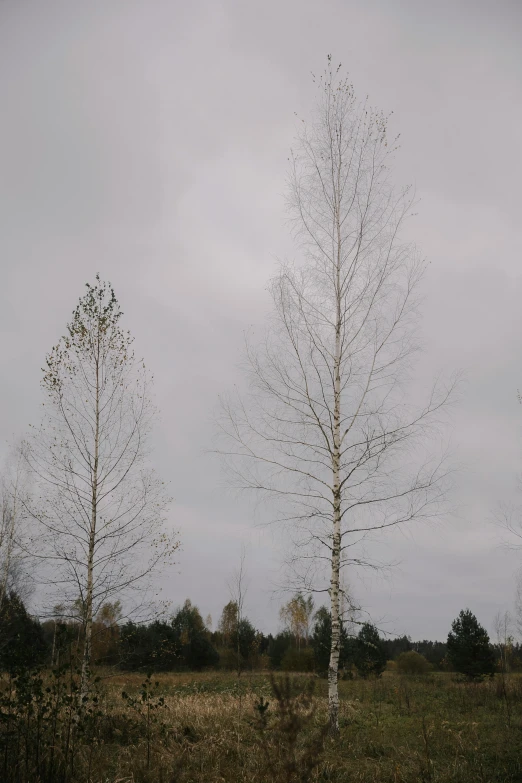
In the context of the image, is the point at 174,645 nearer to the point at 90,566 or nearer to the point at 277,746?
the point at 90,566

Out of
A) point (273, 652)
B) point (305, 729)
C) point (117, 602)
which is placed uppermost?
point (117, 602)

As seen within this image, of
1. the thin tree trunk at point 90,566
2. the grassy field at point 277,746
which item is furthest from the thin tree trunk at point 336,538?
the thin tree trunk at point 90,566

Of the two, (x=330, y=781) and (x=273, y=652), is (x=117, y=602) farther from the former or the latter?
(x=273, y=652)

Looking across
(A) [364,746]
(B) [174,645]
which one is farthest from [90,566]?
(A) [364,746]

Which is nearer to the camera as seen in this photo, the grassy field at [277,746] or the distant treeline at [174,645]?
the grassy field at [277,746]

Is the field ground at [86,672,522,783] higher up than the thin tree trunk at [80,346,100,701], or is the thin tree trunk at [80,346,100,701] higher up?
the thin tree trunk at [80,346,100,701]

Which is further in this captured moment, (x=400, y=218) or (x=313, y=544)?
(x=400, y=218)

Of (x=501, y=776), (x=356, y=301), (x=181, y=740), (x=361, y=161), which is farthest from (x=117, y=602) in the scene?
(x=361, y=161)

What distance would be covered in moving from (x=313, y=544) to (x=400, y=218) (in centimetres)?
621

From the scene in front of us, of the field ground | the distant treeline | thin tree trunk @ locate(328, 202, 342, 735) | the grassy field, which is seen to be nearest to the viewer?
the grassy field

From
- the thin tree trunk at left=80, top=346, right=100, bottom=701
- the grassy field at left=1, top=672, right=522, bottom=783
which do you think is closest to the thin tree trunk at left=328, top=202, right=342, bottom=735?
the grassy field at left=1, top=672, right=522, bottom=783

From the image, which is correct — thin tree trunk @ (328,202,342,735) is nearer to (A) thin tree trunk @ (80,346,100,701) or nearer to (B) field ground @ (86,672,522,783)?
(B) field ground @ (86,672,522,783)

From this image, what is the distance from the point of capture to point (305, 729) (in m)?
8.05

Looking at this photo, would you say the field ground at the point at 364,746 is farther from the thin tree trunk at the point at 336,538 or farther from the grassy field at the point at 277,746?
the thin tree trunk at the point at 336,538
